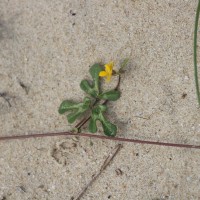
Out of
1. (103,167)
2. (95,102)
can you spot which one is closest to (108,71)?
(95,102)

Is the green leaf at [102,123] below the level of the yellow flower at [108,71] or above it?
below

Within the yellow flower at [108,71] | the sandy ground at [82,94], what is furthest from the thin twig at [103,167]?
the yellow flower at [108,71]

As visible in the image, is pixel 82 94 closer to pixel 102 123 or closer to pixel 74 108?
pixel 74 108

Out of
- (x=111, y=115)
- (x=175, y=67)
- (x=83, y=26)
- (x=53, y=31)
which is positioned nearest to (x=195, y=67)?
(x=175, y=67)

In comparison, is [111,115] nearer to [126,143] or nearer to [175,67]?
[126,143]

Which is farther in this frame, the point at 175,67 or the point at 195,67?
the point at 175,67

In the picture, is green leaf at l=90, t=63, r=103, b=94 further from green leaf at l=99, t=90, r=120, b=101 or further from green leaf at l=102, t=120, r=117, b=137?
green leaf at l=102, t=120, r=117, b=137

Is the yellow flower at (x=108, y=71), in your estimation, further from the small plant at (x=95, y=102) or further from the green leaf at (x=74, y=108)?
the green leaf at (x=74, y=108)
